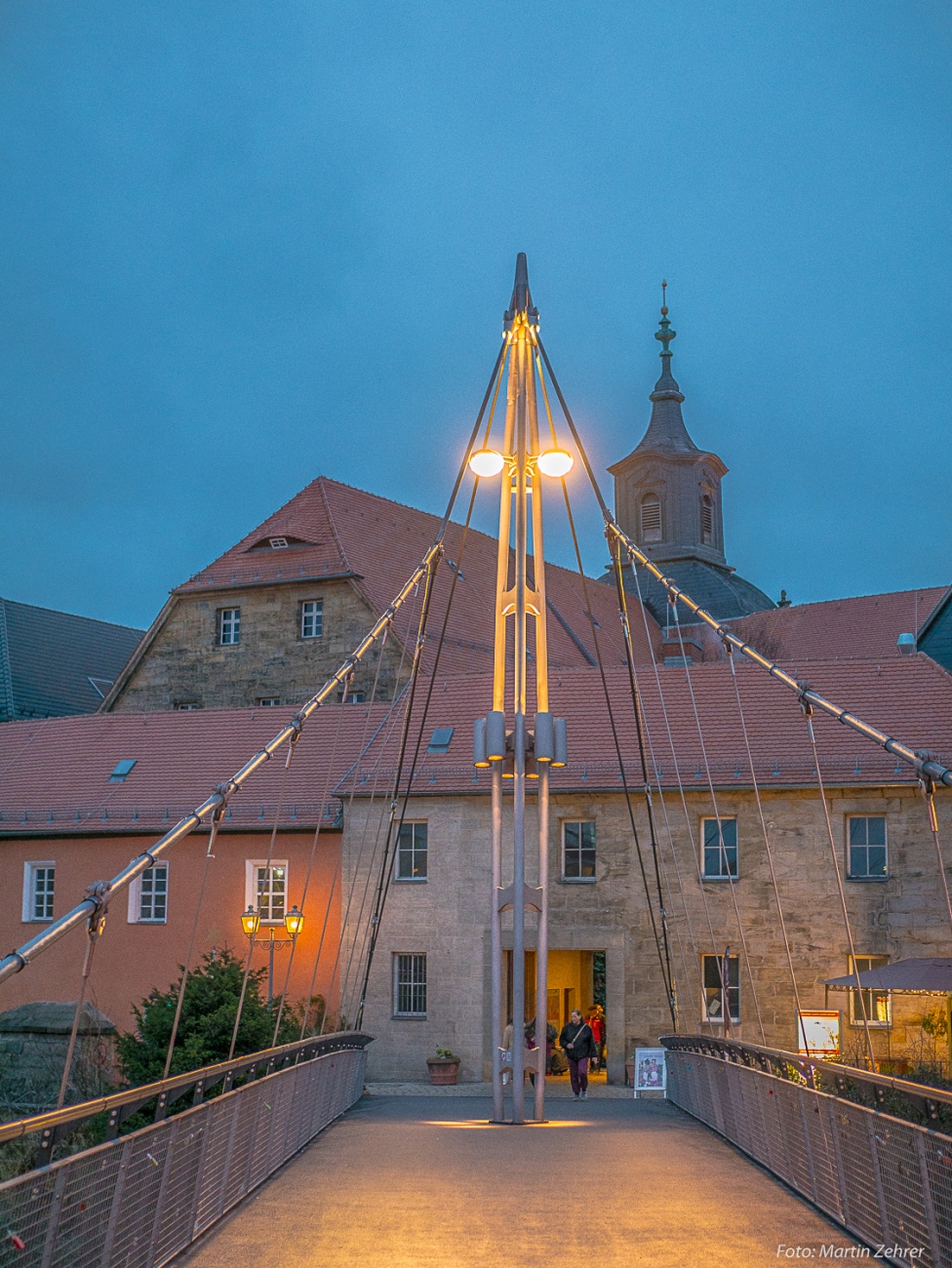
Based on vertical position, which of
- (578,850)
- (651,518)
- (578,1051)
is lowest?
(578,1051)

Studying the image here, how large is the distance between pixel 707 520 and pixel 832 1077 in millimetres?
56434

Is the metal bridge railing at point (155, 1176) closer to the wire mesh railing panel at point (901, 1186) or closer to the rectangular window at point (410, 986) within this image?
the wire mesh railing panel at point (901, 1186)

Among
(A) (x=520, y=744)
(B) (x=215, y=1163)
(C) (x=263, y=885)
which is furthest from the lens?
(C) (x=263, y=885)

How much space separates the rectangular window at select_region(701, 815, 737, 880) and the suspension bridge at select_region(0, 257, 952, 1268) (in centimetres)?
4

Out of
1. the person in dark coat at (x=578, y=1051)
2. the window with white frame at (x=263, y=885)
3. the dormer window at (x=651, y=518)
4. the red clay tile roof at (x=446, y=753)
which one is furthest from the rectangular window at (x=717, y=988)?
the dormer window at (x=651, y=518)

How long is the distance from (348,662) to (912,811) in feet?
34.9

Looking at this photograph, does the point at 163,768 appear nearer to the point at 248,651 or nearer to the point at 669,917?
the point at 248,651

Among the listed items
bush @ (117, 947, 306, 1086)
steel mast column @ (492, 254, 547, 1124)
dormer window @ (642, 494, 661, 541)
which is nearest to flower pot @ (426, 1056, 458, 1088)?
bush @ (117, 947, 306, 1086)

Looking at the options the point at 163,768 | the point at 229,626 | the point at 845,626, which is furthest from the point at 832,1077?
the point at 845,626

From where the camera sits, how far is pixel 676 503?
62500mm

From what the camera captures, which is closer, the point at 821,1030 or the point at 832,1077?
the point at 832,1077

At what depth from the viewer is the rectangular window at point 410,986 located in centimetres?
2522

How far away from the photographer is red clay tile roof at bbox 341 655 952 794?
24.3 metres

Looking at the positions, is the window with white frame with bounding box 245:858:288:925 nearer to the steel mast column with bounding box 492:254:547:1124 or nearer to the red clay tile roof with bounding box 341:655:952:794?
the red clay tile roof with bounding box 341:655:952:794
